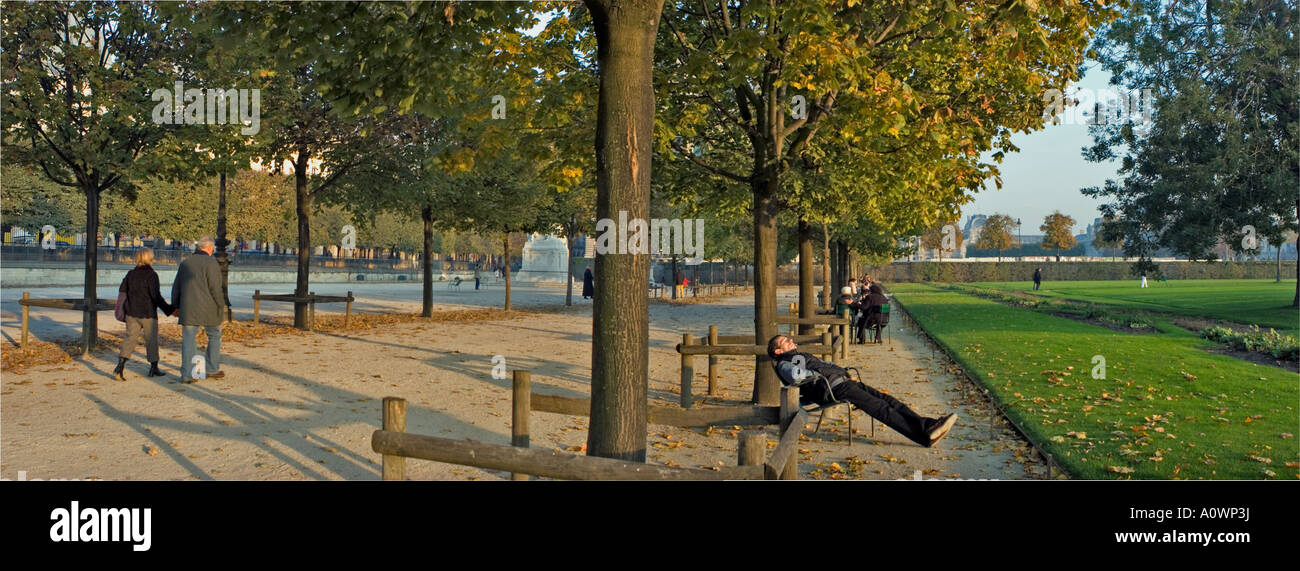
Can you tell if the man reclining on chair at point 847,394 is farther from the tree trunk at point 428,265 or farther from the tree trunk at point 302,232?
the tree trunk at point 428,265

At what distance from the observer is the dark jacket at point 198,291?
1233 centimetres

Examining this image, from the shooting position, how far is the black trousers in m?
8.37

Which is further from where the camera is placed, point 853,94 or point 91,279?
point 91,279

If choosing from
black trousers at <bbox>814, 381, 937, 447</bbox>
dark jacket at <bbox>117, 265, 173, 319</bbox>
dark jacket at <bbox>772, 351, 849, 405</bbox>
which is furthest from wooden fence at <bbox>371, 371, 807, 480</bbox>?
dark jacket at <bbox>117, 265, 173, 319</bbox>

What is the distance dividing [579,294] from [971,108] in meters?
38.0

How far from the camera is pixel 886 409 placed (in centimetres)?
862

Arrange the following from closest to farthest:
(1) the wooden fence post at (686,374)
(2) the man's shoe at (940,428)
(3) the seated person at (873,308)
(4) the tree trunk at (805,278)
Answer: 1. (2) the man's shoe at (940,428)
2. (1) the wooden fence post at (686,374)
3. (4) the tree trunk at (805,278)
4. (3) the seated person at (873,308)

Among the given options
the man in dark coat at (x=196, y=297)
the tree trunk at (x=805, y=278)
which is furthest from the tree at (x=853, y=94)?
the man in dark coat at (x=196, y=297)

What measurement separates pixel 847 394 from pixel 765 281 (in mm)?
3366

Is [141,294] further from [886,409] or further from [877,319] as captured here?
[877,319]

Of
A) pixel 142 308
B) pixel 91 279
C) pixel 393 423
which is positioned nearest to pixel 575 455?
pixel 393 423

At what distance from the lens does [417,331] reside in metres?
22.5

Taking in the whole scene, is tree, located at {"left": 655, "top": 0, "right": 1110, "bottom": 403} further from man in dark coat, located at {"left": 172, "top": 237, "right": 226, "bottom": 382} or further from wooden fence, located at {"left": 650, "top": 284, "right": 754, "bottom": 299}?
wooden fence, located at {"left": 650, "top": 284, "right": 754, "bottom": 299}

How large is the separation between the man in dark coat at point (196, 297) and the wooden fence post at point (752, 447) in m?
9.87
